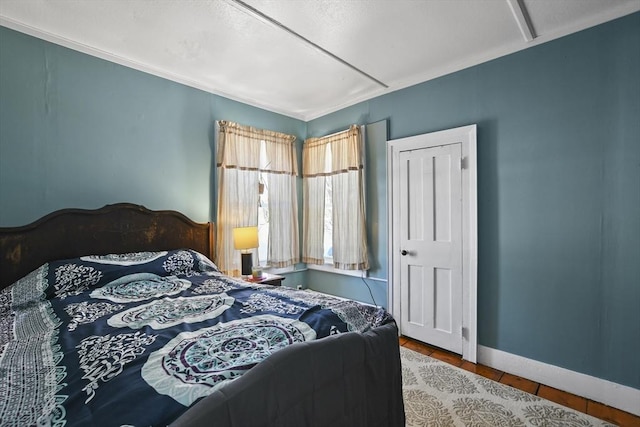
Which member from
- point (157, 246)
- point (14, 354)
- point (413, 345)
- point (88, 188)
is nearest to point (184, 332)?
point (14, 354)

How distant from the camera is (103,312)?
1.63m

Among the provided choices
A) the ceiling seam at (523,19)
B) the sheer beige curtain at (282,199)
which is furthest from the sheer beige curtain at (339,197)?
the ceiling seam at (523,19)

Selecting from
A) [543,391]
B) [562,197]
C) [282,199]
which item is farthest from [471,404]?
[282,199]

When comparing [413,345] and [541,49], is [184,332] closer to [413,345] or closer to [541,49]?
[413,345]

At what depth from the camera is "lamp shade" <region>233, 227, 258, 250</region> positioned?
3.10 metres

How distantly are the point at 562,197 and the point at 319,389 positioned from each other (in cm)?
230

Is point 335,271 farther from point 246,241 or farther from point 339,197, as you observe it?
point 246,241

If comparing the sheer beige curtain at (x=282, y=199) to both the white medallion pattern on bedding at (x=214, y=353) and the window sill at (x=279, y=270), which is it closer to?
the window sill at (x=279, y=270)

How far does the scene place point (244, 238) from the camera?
311 cm

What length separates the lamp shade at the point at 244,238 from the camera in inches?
122

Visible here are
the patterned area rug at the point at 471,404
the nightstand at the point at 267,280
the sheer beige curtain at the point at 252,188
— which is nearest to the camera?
the patterned area rug at the point at 471,404

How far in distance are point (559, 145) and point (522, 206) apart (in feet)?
1.71

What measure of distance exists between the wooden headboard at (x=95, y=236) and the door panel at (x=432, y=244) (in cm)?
211

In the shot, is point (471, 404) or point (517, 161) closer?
point (471, 404)
